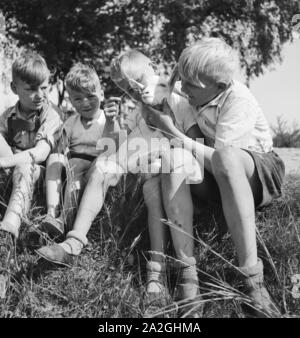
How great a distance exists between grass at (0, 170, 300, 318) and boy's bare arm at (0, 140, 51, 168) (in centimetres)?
27

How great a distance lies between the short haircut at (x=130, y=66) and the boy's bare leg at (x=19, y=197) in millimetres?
664

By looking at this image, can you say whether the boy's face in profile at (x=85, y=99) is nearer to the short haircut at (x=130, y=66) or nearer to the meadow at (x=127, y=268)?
the short haircut at (x=130, y=66)

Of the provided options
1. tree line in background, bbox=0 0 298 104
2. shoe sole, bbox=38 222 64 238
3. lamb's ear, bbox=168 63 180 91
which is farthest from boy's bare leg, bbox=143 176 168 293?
tree line in background, bbox=0 0 298 104

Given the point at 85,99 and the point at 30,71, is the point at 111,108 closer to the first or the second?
the point at 85,99

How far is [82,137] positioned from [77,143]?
46 millimetres

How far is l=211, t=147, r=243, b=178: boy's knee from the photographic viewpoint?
2.21 m

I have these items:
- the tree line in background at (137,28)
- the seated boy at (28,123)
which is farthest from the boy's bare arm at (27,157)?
the tree line in background at (137,28)

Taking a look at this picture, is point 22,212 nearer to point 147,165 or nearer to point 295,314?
point 147,165

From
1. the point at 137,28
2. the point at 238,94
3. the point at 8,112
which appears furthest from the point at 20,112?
the point at 137,28

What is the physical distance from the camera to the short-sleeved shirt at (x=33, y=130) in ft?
10.3

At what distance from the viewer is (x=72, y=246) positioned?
241 cm

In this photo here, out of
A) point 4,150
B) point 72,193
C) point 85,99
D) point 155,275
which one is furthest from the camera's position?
point 85,99

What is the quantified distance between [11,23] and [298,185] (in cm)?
1290

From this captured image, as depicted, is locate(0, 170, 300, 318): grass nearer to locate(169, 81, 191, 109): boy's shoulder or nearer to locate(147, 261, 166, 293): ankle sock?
locate(147, 261, 166, 293): ankle sock
